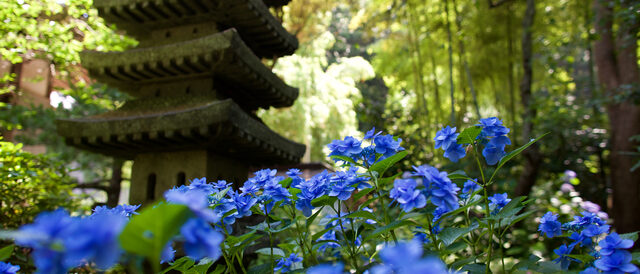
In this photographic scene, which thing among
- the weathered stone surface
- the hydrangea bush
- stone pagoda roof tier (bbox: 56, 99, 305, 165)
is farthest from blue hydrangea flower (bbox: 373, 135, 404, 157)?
the weathered stone surface

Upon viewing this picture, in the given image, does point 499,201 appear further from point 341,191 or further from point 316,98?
point 316,98

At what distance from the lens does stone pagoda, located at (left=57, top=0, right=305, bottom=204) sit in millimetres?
2717

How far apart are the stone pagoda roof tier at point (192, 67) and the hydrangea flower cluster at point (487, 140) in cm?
215

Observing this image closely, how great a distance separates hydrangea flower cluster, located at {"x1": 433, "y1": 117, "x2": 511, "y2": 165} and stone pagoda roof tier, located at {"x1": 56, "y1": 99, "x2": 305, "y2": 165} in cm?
190

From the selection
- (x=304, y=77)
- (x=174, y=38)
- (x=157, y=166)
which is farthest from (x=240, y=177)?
(x=304, y=77)

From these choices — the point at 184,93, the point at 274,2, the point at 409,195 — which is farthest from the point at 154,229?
the point at 274,2

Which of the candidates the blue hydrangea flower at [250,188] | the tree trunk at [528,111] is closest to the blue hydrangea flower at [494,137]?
the blue hydrangea flower at [250,188]

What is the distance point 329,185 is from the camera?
0.92m

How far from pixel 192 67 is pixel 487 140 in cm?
257

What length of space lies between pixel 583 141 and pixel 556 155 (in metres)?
0.42

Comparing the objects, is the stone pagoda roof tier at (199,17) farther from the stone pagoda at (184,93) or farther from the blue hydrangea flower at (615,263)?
the blue hydrangea flower at (615,263)

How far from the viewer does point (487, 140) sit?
2.93 ft

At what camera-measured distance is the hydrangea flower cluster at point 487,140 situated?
2.80 ft

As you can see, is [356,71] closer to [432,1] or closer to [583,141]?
[432,1]
